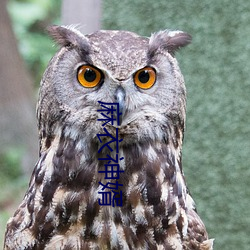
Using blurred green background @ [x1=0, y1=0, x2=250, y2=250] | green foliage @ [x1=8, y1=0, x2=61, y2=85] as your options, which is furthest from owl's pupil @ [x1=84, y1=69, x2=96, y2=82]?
green foliage @ [x1=8, y1=0, x2=61, y2=85]

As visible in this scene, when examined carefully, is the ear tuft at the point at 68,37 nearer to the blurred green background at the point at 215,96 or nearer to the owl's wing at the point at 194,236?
the owl's wing at the point at 194,236

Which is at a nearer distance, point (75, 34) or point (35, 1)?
point (75, 34)

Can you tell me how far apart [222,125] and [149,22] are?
482 millimetres

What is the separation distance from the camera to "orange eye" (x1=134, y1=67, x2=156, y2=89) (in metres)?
1.39

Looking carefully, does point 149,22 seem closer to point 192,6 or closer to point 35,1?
point 192,6

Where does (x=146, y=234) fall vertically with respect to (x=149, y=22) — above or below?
below

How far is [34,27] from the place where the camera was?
6145mm

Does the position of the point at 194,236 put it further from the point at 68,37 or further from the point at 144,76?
the point at 68,37

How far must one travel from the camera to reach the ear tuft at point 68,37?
139cm

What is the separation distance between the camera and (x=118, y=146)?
4.86ft

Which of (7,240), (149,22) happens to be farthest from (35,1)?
(7,240)

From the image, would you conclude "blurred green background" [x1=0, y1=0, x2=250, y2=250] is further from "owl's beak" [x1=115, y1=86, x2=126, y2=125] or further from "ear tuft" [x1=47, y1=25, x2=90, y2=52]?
"owl's beak" [x1=115, y1=86, x2=126, y2=125]

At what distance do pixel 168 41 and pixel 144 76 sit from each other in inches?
5.5

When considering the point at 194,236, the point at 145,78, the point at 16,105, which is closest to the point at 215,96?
the point at 194,236
